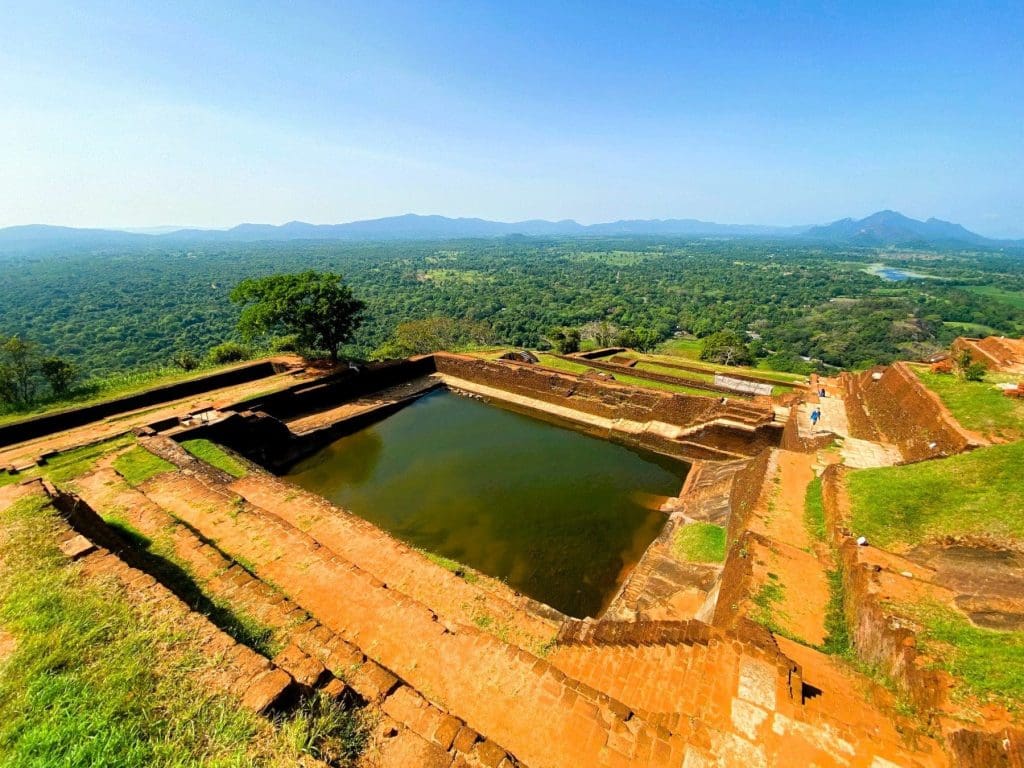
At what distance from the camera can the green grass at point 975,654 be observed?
4020 mm

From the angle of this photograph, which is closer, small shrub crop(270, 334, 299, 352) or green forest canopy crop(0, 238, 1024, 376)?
small shrub crop(270, 334, 299, 352)

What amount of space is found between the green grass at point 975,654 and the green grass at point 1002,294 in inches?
4620

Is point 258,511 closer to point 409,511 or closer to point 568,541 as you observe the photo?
point 409,511

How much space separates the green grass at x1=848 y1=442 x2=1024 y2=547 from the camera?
6.21 meters

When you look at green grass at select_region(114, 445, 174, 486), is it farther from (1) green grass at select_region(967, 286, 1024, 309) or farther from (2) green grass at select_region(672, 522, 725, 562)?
(1) green grass at select_region(967, 286, 1024, 309)

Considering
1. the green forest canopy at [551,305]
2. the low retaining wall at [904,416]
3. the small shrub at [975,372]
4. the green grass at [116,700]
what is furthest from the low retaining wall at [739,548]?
the green forest canopy at [551,305]

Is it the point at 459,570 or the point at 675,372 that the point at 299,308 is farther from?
the point at 675,372

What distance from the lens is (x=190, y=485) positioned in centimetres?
980

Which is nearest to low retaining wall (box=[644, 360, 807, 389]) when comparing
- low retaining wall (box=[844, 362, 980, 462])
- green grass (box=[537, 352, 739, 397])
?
green grass (box=[537, 352, 739, 397])

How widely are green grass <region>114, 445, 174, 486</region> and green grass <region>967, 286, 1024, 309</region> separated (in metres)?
125

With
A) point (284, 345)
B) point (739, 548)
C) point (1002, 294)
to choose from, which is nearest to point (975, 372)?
point (739, 548)

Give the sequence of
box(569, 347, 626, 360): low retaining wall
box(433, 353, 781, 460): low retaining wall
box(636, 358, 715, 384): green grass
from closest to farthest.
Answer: box(433, 353, 781, 460): low retaining wall
box(636, 358, 715, 384): green grass
box(569, 347, 626, 360): low retaining wall

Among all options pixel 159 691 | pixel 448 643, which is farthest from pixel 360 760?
pixel 448 643

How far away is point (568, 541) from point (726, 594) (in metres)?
3.88
